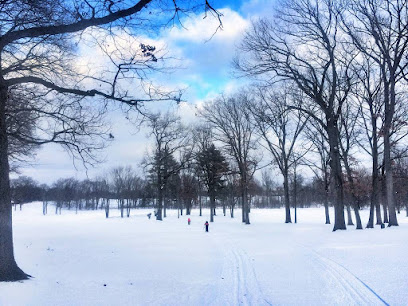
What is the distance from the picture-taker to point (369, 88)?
23188mm

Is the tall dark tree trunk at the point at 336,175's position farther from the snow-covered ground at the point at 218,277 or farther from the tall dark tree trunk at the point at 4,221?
the tall dark tree trunk at the point at 4,221

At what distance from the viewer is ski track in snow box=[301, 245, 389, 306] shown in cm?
633

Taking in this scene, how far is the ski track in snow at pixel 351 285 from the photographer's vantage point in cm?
633

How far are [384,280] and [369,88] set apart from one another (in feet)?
60.1

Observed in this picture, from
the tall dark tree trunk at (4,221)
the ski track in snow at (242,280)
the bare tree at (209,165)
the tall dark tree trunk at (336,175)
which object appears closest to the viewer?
the ski track in snow at (242,280)

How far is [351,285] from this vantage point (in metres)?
7.52

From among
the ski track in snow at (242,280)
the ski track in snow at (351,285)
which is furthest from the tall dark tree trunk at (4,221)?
the ski track in snow at (351,285)

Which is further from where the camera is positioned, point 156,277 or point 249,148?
point 249,148

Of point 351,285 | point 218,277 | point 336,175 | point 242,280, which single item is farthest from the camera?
point 336,175

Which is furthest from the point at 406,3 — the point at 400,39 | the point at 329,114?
Result: the point at 329,114

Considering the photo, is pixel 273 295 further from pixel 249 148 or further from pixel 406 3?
pixel 249 148

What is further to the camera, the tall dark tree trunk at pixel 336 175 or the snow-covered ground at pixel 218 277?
the tall dark tree trunk at pixel 336 175

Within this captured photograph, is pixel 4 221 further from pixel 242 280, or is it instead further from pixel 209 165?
pixel 209 165

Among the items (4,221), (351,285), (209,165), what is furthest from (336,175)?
(209,165)
